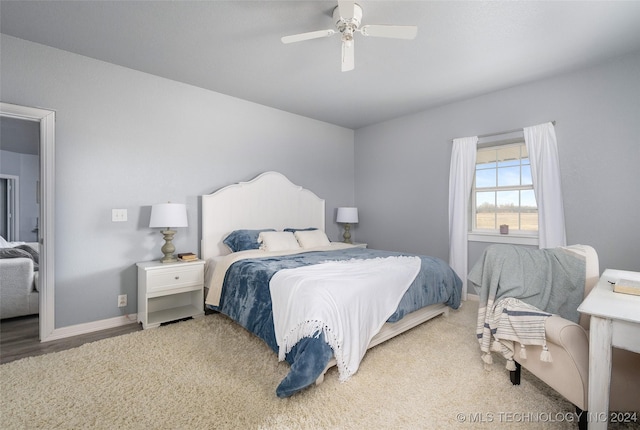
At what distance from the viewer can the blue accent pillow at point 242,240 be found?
335 cm

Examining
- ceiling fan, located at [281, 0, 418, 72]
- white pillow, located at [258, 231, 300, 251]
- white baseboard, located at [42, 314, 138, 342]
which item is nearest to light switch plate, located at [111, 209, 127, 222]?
white baseboard, located at [42, 314, 138, 342]

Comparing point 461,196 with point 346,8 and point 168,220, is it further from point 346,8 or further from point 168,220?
point 168,220

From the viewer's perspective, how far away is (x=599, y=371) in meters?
1.23

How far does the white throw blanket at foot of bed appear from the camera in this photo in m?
1.85

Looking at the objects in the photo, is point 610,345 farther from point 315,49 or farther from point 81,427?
point 315,49

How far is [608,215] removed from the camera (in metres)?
2.82

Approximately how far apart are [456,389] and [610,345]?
0.92 meters

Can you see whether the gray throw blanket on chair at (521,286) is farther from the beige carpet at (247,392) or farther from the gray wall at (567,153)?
the gray wall at (567,153)

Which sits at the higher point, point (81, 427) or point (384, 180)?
point (384, 180)

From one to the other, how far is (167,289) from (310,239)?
1.68 meters

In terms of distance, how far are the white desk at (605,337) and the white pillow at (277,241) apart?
8.72ft

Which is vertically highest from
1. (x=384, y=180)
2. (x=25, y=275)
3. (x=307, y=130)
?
(x=307, y=130)

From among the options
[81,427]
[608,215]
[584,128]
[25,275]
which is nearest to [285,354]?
[81,427]

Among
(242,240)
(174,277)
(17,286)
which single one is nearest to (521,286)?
(242,240)
